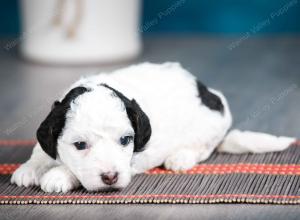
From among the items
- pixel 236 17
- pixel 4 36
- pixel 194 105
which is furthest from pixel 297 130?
pixel 4 36

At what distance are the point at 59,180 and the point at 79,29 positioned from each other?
3328 mm

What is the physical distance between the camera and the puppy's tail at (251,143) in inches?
141

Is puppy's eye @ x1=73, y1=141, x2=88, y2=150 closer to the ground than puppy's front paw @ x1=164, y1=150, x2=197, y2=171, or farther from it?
farther from it

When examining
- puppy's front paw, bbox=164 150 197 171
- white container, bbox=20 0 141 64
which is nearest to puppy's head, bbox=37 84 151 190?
puppy's front paw, bbox=164 150 197 171

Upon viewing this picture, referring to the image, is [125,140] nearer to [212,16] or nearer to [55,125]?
[55,125]

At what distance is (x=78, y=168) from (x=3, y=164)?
0.74 metres

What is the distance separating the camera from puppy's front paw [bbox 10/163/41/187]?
3152 millimetres

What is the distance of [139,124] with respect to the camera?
301 cm

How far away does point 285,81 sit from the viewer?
5.60m

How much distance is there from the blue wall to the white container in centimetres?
91

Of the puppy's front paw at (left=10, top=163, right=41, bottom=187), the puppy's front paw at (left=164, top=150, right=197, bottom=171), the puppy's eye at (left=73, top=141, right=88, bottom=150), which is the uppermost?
the puppy's eye at (left=73, top=141, right=88, bottom=150)

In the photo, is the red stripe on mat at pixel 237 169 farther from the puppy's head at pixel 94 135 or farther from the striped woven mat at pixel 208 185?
the puppy's head at pixel 94 135

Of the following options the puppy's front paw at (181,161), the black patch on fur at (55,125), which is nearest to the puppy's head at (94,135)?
the black patch on fur at (55,125)

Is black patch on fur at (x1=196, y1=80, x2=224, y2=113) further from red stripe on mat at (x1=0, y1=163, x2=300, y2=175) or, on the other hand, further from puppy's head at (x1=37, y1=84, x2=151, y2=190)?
puppy's head at (x1=37, y1=84, x2=151, y2=190)
